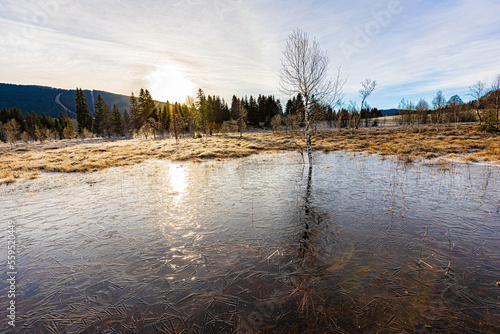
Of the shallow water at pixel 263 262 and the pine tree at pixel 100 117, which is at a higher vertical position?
the pine tree at pixel 100 117

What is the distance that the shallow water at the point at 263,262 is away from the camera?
169 inches

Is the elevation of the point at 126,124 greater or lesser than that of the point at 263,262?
greater

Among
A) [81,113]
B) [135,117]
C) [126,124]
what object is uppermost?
[81,113]

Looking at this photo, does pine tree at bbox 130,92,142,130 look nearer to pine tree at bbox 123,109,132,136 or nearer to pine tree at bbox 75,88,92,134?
pine tree at bbox 123,109,132,136

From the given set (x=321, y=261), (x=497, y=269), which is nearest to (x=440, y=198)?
(x=497, y=269)

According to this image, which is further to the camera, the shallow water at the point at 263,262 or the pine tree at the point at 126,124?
the pine tree at the point at 126,124

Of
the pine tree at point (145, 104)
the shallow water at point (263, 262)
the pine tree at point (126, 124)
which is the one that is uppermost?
the pine tree at point (145, 104)

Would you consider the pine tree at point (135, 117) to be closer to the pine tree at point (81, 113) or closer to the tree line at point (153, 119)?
the tree line at point (153, 119)

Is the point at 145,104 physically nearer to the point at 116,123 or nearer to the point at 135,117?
the point at 135,117

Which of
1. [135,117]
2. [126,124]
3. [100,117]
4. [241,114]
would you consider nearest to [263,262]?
[241,114]

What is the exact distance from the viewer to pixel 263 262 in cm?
607

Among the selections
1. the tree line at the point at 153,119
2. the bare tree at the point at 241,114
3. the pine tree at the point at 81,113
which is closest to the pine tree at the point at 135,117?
the tree line at the point at 153,119

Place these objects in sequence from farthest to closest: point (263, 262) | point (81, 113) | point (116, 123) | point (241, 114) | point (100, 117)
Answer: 1. point (116, 123)
2. point (100, 117)
3. point (81, 113)
4. point (241, 114)
5. point (263, 262)

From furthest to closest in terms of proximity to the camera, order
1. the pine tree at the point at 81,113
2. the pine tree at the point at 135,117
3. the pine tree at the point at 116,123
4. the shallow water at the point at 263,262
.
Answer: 1. the pine tree at the point at 135,117
2. the pine tree at the point at 116,123
3. the pine tree at the point at 81,113
4. the shallow water at the point at 263,262
